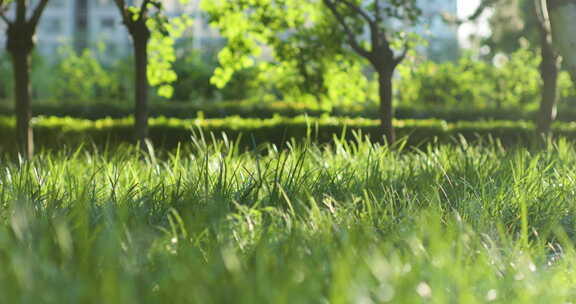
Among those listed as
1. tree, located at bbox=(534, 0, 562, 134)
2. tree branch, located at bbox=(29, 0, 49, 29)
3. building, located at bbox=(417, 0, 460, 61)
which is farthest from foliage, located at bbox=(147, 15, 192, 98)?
building, located at bbox=(417, 0, 460, 61)

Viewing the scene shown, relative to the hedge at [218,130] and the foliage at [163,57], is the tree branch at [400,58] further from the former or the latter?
the foliage at [163,57]

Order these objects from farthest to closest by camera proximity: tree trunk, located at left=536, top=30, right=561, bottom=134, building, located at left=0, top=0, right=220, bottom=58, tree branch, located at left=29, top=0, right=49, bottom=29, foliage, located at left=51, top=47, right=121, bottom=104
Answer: building, located at left=0, top=0, right=220, bottom=58
foliage, located at left=51, top=47, right=121, bottom=104
tree trunk, located at left=536, top=30, right=561, bottom=134
tree branch, located at left=29, top=0, right=49, bottom=29

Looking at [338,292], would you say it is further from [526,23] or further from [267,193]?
[526,23]

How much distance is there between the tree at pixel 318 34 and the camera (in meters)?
7.56

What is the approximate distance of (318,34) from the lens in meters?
8.53

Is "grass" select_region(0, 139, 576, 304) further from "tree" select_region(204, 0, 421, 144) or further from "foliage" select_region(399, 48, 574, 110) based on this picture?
"foliage" select_region(399, 48, 574, 110)

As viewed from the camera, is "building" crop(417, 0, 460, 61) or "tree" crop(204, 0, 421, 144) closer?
"tree" crop(204, 0, 421, 144)

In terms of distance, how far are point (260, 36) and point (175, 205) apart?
506cm

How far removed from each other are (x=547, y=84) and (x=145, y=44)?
4673 mm

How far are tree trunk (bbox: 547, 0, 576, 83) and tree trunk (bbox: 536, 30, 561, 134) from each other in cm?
308

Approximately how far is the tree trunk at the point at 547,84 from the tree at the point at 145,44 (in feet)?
14.2

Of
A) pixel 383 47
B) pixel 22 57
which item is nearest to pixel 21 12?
pixel 22 57

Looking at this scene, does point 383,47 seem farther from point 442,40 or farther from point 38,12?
point 442,40

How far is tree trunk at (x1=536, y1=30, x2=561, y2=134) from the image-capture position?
25.2 ft
